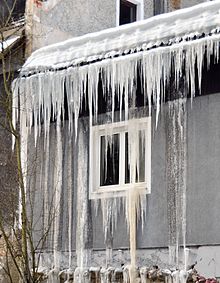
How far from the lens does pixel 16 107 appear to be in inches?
543

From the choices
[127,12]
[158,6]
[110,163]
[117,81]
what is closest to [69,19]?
[127,12]

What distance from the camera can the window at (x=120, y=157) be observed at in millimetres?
12281

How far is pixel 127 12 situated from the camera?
17.8 meters

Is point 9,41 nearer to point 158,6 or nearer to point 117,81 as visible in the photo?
point 117,81

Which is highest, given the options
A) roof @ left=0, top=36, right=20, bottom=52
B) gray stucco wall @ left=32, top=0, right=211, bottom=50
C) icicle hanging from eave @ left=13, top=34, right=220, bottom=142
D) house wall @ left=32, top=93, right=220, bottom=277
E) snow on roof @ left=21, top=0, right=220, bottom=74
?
gray stucco wall @ left=32, top=0, right=211, bottom=50

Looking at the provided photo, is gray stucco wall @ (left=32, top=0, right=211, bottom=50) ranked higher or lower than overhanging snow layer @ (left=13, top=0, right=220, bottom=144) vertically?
higher

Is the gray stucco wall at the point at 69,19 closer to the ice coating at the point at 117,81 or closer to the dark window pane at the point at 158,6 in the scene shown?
the ice coating at the point at 117,81

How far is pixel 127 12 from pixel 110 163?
6.09 metres

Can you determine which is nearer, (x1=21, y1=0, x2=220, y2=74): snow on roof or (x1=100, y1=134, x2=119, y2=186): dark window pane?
(x1=21, y1=0, x2=220, y2=74): snow on roof

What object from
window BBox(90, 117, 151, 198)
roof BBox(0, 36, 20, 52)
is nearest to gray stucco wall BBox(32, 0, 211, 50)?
roof BBox(0, 36, 20, 52)

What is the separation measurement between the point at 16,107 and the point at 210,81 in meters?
3.97

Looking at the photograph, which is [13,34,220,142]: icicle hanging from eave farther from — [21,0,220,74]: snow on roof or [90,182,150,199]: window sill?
[90,182,150,199]: window sill

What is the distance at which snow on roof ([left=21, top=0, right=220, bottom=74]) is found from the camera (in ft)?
36.9

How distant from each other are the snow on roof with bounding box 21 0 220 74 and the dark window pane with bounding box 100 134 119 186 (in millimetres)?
1505
